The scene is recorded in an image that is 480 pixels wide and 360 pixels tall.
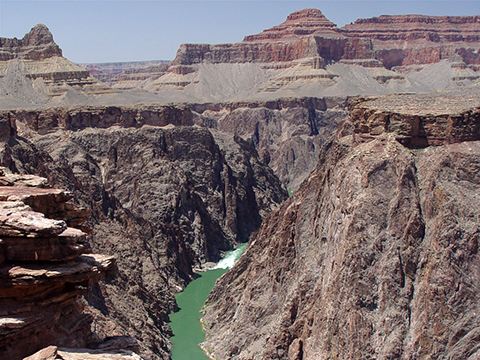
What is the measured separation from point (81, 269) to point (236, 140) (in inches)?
A: 3363

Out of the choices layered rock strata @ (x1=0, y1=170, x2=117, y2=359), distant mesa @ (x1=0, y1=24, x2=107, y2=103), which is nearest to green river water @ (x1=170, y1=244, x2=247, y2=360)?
layered rock strata @ (x1=0, y1=170, x2=117, y2=359)

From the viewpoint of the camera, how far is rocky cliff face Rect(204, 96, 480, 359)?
25.3 m

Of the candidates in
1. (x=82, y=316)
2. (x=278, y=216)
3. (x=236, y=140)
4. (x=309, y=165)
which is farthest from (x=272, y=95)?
(x=82, y=316)

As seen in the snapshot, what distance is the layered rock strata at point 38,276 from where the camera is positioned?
13.5m

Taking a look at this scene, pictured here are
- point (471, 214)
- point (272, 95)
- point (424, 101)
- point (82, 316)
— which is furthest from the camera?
point (272, 95)

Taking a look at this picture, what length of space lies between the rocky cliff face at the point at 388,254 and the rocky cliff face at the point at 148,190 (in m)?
9.83

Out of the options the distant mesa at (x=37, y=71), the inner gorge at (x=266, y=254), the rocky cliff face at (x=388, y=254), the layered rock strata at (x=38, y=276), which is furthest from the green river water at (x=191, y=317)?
the distant mesa at (x=37, y=71)

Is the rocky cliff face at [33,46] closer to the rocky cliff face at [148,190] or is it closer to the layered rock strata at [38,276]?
the rocky cliff face at [148,190]

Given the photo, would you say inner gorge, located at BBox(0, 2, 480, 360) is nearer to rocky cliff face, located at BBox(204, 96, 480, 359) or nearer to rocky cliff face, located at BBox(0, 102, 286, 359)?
rocky cliff face, located at BBox(204, 96, 480, 359)

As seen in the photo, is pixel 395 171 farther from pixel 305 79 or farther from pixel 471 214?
pixel 305 79

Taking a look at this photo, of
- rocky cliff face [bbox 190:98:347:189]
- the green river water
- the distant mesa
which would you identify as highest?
the distant mesa

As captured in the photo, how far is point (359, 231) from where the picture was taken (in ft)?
92.3

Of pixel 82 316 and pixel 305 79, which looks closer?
pixel 82 316

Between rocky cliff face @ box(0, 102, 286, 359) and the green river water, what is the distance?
94 centimetres
